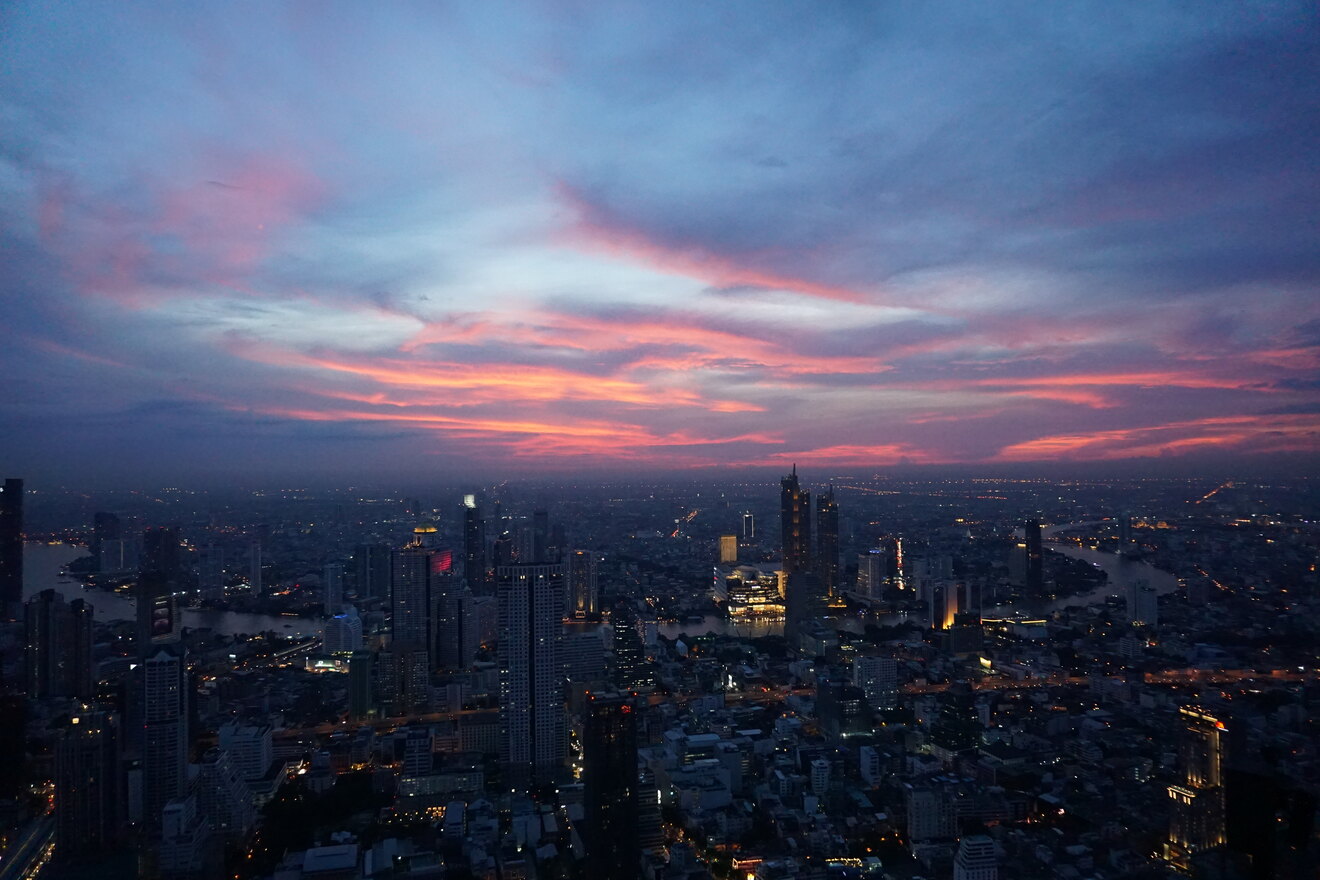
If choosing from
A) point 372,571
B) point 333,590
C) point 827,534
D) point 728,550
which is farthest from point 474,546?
point 827,534

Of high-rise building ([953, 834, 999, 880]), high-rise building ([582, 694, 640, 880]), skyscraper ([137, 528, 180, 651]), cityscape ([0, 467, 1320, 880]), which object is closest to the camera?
high-rise building ([953, 834, 999, 880])

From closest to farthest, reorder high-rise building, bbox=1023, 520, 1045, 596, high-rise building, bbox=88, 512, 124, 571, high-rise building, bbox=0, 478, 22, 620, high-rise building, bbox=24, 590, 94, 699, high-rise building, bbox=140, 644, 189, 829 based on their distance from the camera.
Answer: high-rise building, bbox=140, 644, 189, 829 < high-rise building, bbox=0, 478, 22, 620 < high-rise building, bbox=24, 590, 94, 699 < high-rise building, bbox=88, 512, 124, 571 < high-rise building, bbox=1023, 520, 1045, 596

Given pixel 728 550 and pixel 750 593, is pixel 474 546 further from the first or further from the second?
pixel 728 550

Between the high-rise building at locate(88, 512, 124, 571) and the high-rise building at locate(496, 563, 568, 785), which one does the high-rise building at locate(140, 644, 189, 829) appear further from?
the high-rise building at locate(496, 563, 568, 785)

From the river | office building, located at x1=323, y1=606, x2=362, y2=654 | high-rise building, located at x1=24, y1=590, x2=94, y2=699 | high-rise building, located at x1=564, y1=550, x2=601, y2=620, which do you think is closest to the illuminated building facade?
high-rise building, located at x1=564, y1=550, x2=601, y2=620

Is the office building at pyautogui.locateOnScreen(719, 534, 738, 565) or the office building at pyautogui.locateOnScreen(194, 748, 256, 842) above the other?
the office building at pyautogui.locateOnScreen(719, 534, 738, 565)

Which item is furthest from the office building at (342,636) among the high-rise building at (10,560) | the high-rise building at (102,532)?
the high-rise building at (10,560)
